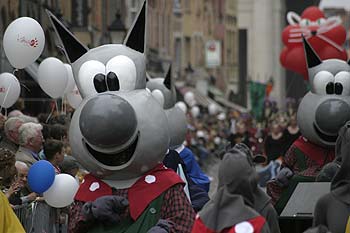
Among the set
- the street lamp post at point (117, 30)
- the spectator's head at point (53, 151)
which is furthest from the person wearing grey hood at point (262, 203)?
the street lamp post at point (117, 30)

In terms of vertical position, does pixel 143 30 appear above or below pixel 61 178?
above

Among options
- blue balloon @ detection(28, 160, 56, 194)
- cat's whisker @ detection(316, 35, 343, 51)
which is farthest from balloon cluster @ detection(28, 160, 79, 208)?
cat's whisker @ detection(316, 35, 343, 51)

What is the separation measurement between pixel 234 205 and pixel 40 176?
130 inches

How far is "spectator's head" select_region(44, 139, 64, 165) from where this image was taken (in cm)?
1190

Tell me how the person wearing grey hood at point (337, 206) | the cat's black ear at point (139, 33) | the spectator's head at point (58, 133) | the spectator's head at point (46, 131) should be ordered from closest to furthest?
1. the person wearing grey hood at point (337, 206)
2. the cat's black ear at point (139, 33)
3. the spectator's head at point (58, 133)
4. the spectator's head at point (46, 131)

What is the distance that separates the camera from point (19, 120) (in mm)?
12438

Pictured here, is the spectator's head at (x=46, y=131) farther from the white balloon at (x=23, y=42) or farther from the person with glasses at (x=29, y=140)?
the person with glasses at (x=29, y=140)

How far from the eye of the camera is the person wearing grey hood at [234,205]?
302 inches

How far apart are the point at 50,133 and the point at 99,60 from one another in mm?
3514

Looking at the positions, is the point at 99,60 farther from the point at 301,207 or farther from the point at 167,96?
the point at 167,96

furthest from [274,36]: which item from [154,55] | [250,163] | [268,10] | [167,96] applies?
[250,163]

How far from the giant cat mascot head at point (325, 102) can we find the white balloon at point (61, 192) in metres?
2.71

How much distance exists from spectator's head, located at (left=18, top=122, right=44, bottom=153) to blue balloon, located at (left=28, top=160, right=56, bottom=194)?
123 cm

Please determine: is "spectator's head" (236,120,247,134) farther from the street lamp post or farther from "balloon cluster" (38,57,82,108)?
"balloon cluster" (38,57,82,108)
